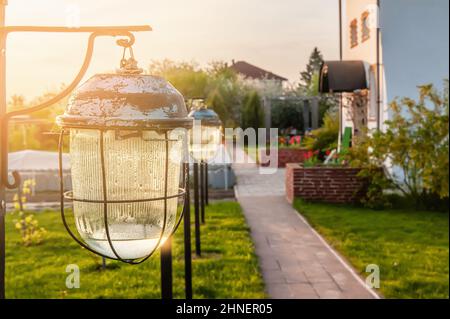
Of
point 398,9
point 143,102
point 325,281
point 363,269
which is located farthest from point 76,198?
point 398,9

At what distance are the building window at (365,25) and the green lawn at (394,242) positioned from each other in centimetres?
508

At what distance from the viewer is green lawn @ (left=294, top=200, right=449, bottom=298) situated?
19.5 feet

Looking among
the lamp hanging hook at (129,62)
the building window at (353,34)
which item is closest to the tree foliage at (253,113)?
the building window at (353,34)

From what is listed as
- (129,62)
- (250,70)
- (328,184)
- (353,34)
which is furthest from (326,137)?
(250,70)

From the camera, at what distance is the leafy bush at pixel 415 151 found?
33.5ft

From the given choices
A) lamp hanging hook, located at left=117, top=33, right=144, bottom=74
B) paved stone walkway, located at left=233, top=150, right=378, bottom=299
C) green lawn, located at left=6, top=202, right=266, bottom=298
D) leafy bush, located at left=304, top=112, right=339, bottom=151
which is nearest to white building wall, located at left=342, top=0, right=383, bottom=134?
leafy bush, located at left=304, top=112, right=339, bottom=151

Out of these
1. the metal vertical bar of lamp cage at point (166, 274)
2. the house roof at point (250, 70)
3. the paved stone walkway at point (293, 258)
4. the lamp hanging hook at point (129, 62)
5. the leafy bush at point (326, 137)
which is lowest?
the paved stone walkway at point (293, 258)

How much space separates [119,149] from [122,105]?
128mm

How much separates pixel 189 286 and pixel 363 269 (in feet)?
10.2

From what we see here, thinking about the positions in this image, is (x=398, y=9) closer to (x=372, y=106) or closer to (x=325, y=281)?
(x=372, y=106)

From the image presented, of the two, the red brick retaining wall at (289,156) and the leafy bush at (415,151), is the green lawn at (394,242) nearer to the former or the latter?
the leafy bush at (415,151)

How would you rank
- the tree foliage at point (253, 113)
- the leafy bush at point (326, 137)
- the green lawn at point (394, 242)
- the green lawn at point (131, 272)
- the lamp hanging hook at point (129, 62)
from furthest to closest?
the tree foliage at point (253, 113) < the leafy bush at point (326, 137) < the green lawn at point (394, 242) < the green lawn at point (131, 272) < the lamp hanging hook at point (129, 62)

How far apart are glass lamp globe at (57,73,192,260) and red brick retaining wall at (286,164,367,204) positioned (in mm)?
9785

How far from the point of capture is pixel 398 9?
42.4ft
